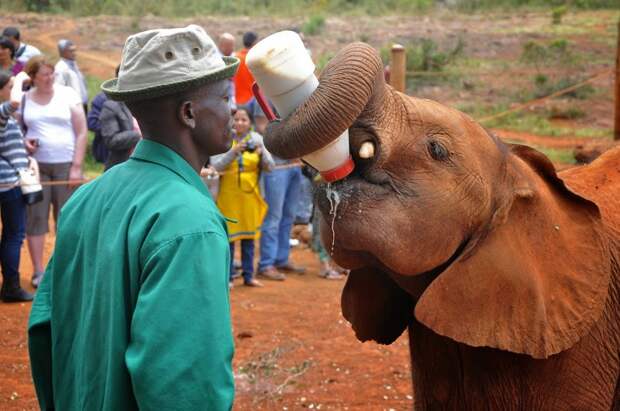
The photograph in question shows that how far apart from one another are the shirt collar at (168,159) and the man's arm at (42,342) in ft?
1.61

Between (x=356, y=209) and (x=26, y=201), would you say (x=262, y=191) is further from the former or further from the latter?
(x=356, y=209)

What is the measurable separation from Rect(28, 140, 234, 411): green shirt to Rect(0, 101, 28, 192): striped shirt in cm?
539

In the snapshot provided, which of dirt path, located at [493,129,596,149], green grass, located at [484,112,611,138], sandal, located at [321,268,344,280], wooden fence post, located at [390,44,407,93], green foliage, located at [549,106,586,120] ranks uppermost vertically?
wooden fence post, located at [390,44,407,93]

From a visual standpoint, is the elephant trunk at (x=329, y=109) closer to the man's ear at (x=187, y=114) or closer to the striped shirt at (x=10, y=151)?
the man's ear at (x=187, y=114)

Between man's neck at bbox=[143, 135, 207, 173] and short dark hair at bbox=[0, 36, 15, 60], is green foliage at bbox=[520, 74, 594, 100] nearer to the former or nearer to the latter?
short dark hair at bbox=[0, 36, 15, 60]

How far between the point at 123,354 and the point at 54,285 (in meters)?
0.45

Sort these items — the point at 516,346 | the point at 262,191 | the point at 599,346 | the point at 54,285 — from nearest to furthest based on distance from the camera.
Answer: the point at 54,285 < the point at 516,346 < the point at 599,346 < the point at 262,191

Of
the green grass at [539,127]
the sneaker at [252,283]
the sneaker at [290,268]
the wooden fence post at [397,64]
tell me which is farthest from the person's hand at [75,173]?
the green grass at [539,127]

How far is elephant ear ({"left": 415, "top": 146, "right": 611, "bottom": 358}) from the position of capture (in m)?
3.50

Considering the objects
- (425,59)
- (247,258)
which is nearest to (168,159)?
(247,258)

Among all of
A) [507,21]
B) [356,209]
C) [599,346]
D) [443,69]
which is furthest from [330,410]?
[507,21]

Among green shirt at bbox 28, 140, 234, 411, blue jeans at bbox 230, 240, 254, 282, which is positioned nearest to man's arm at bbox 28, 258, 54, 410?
green shirt at bbox 28, 140, 234, 411

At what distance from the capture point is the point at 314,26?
2898 centimetres

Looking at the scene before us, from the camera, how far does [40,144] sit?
28.8 feet
